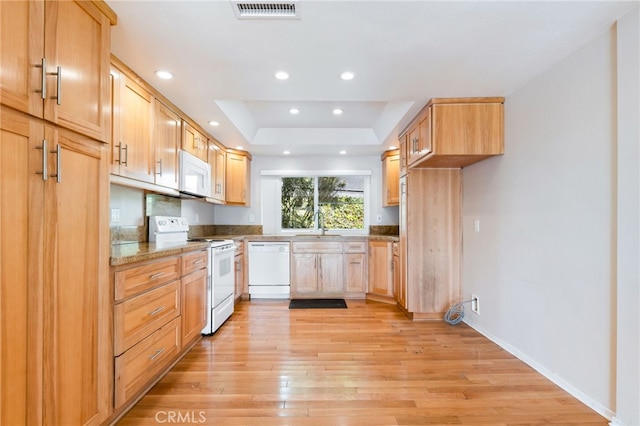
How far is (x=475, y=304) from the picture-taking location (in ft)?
10.2

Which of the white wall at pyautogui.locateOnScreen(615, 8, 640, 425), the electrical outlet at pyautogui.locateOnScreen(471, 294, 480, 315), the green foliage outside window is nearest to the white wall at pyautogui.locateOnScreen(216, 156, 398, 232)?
the green foliage outside window

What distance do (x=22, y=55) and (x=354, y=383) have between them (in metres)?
2.37

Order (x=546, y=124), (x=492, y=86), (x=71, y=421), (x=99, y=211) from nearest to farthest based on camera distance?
(x=71, y=421), (x=99, y=211), (x=546, y=124), (x=492, y=86)

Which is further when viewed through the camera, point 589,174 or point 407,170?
point 407,170

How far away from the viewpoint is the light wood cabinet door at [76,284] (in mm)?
1239

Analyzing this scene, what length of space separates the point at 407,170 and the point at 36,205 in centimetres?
313

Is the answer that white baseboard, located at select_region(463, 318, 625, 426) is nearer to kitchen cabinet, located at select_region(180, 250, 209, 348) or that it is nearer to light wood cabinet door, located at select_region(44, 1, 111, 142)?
kitchen cabinet, located at select_region(180, 250, 209, 348)

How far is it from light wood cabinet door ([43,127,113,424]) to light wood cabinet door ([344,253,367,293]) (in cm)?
311

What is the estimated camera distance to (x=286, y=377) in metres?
2.14

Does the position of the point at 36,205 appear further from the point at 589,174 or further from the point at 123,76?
the point at 589,174

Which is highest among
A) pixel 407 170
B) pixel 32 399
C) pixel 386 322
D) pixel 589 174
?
pixel 407 170

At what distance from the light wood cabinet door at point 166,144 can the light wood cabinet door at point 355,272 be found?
2482 millimetres

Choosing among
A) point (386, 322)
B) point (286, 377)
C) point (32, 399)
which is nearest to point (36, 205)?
point (32, 399)

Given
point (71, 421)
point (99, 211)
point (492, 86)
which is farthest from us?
point (492, 86)
